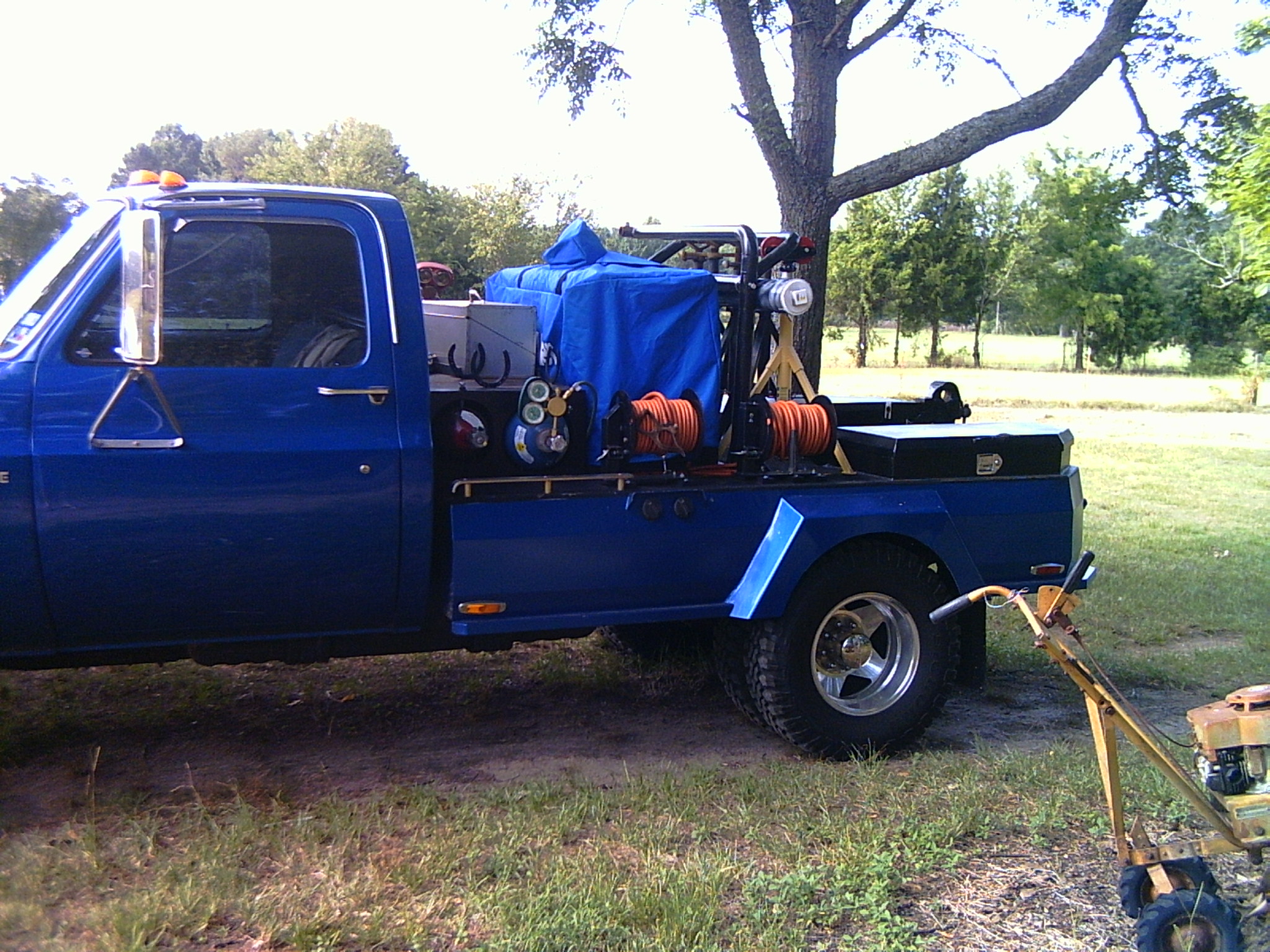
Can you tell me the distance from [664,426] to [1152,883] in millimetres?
2405

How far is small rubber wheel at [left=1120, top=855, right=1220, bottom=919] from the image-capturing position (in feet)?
11.0

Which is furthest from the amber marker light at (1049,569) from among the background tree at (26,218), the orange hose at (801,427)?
the background tree at (26,218)

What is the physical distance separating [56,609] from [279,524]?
2.59 feet

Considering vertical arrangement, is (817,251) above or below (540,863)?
above

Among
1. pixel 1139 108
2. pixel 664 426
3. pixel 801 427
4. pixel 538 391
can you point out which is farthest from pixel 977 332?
pixel 538 391

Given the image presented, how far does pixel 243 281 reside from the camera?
4215 mm

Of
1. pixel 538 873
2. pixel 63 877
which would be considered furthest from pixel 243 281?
pixel 538 873

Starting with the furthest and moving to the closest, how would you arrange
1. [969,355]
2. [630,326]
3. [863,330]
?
[969,355] < [863,330] < [630,326]

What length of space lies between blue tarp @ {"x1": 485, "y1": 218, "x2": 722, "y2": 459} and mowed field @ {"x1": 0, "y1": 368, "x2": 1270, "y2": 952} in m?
1.49

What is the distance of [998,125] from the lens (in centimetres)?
852

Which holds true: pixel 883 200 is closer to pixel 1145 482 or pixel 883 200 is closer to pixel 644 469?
pixel 1145 482

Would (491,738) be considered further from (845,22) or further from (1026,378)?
(1026,378)

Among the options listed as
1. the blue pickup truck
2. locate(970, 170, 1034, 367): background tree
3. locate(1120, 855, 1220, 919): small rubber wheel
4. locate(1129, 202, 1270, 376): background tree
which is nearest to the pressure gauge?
the blue pickup truck

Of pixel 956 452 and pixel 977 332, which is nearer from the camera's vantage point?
pixel 956 452
